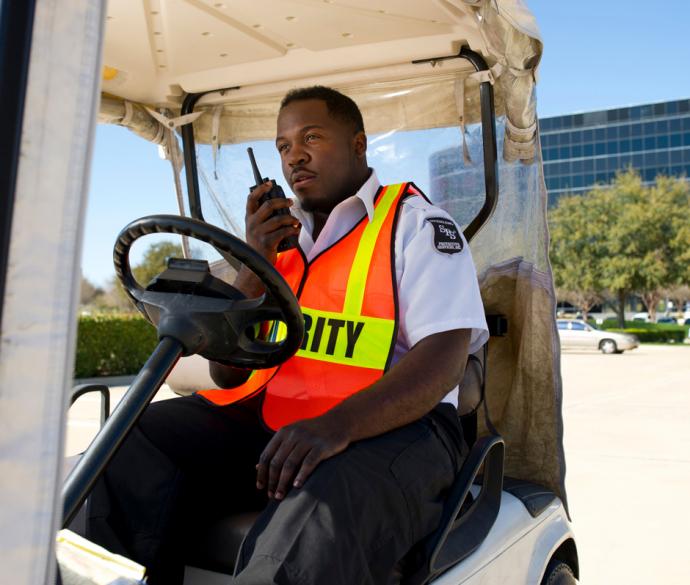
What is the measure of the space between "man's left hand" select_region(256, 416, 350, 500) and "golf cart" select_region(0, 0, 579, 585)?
0.16 m

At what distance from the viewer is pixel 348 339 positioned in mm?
2002

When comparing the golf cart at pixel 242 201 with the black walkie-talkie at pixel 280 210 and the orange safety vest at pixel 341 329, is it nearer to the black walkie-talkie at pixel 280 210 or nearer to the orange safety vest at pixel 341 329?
the orange safety vest at pixel 341 329

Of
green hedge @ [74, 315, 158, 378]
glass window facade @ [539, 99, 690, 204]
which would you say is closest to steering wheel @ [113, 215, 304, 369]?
green hedge @ [74, 315, 158, 378]

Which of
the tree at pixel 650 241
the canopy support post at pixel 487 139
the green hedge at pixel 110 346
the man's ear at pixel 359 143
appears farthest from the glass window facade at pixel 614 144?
the man's ear at pixel 359 143

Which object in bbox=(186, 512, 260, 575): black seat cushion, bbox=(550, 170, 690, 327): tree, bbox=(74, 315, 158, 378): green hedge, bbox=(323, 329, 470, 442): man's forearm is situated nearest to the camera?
bbox=(323, 329, 470, 442): man's forearm

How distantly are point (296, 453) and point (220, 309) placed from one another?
32 cm

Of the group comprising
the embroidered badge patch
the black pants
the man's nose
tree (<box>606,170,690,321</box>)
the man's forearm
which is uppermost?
tree (<box>606,170,690,321</box>)

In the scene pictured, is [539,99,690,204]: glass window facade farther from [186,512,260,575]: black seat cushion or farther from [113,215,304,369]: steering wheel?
[113,215,304,369]: steering wheel

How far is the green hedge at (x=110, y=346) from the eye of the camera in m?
14.2

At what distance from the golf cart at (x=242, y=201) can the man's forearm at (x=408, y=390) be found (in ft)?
0.65

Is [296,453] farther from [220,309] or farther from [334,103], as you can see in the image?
[334,103]

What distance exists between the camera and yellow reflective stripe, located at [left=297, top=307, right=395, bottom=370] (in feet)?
6.42

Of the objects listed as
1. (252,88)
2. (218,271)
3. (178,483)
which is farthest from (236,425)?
(252,88)

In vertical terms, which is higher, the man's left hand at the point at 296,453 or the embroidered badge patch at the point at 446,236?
the embroidered badge patch at the point at 446,236
